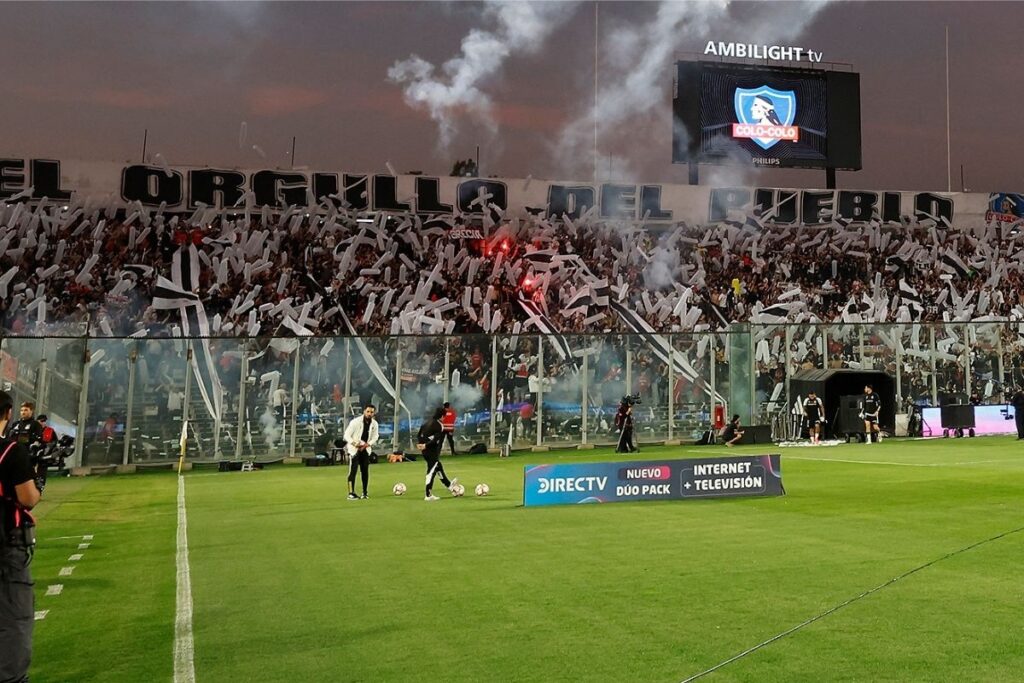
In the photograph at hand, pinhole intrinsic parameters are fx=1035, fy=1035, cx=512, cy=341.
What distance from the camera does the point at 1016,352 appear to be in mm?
44906

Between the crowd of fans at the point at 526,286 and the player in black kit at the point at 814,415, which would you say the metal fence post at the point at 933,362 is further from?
the player in black kit at the point at 814,415

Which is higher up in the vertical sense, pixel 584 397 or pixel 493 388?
pixel 493 388

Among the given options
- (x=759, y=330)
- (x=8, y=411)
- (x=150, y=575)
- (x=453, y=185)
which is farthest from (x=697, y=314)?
(x=8, y=411)

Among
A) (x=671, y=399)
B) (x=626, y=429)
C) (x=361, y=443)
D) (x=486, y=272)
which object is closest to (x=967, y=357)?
(x=671, y=399)

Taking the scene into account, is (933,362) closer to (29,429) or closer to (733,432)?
(733,432)

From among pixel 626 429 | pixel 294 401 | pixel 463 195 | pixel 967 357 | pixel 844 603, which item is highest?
pixel 463 195

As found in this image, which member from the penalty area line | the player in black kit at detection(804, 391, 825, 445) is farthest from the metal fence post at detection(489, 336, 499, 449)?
the penalty area line

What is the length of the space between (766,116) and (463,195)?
17.0 meters

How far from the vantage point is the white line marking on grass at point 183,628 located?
29.1 ft

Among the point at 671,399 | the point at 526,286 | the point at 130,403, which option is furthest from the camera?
the point at 526,286

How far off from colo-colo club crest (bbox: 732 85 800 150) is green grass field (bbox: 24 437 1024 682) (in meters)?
35.7

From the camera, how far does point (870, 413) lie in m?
40.7

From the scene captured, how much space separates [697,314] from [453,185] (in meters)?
14.4

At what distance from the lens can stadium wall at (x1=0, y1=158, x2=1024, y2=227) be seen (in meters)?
49.0
